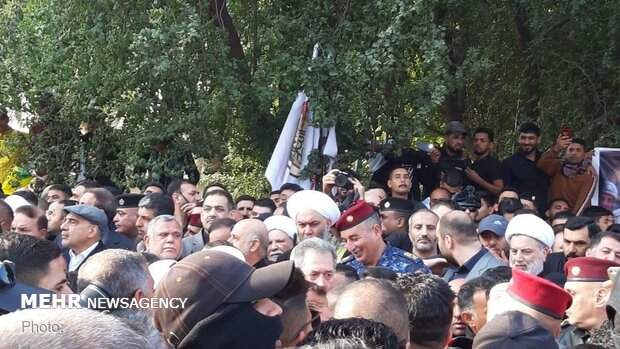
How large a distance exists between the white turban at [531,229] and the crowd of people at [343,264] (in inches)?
0.6

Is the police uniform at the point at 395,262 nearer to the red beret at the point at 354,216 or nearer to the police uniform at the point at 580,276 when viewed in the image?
the red beret at the point at 354,216

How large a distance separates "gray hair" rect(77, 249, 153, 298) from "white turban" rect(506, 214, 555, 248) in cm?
379

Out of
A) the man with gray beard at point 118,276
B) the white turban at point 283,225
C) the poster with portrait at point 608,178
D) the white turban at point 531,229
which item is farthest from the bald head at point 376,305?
the poster with portrait at point 608,178

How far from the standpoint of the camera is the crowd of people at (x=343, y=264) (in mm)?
3273

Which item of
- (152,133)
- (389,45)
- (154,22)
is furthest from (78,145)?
(389,45)

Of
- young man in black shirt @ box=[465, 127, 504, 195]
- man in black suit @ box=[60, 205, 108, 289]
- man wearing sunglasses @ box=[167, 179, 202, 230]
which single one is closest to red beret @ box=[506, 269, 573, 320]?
man in black suit @ box=[60, 205, 108, 289]

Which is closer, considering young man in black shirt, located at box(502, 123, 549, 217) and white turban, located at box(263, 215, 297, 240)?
white turban, located at box(263, 215, 297, 240)

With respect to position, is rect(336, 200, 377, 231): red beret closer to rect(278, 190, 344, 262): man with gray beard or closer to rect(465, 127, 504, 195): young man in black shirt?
rect(278, 190, 344, 262): man with gray beard

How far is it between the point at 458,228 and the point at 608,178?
4653mm

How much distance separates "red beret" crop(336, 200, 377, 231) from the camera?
6645mm

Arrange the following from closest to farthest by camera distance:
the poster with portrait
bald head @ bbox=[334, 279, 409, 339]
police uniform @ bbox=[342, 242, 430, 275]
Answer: bald head @ bbox=[334, 279, 409, 339] → police uniform @ bbox=[342, 242, 430, 275] → the poster with portrait

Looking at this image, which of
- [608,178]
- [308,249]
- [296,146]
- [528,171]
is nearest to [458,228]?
[308,249]

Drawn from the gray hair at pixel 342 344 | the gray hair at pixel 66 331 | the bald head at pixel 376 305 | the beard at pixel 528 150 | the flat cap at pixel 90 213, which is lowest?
the flat cap at pixel 90 213

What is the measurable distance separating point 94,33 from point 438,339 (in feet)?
23.1
